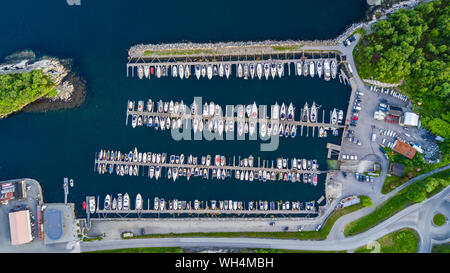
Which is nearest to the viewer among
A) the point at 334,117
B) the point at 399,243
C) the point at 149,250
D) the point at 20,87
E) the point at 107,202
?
the point at 399,243

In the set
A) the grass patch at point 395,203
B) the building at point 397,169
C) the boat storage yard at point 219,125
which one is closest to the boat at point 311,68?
the boat storage yard at point 219,125

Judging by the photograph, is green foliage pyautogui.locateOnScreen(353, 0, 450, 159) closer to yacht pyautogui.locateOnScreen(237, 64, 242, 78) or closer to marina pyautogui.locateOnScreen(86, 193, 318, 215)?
yacht pyautogui.locateOnScreen(237, 64, 242, 78)

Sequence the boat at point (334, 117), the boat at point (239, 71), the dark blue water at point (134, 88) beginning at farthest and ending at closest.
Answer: the dark blue water at point (134, 88) → the boat at point (239, 71) → the boat at point (334, 117)

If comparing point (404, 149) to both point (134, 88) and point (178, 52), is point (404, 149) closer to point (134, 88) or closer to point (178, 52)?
point (178, 52)

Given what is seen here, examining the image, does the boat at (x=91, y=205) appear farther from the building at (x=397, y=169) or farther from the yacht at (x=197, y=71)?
the building at (x=397, y=169)

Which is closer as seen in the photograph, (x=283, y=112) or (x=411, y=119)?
(x=411, y=119)

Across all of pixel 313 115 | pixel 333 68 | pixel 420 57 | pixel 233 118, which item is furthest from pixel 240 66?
pixel 420 57
